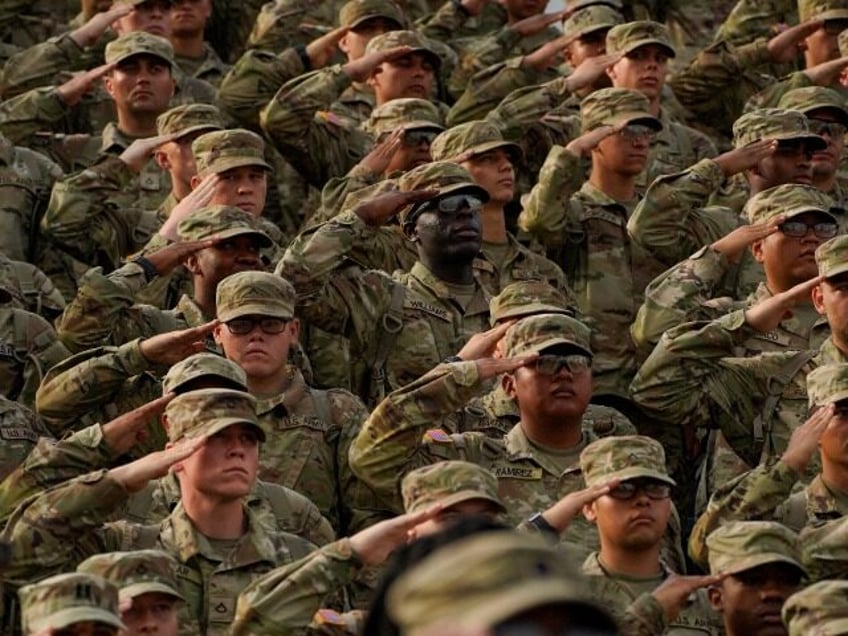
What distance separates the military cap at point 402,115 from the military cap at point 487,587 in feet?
30.8

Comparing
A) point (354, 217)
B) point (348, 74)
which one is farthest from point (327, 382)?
point (348, 74)

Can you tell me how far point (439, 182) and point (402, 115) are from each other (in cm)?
188

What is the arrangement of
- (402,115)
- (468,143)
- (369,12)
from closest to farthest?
(468,143)
(402,115)
(369,12)

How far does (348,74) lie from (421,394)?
4.27 meters

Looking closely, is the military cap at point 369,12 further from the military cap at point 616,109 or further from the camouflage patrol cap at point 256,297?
the camouflage patrol cap at point 256,297

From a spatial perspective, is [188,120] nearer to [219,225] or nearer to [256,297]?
[219,225]

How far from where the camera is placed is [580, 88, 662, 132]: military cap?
14.2 meters

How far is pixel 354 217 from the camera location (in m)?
12.5

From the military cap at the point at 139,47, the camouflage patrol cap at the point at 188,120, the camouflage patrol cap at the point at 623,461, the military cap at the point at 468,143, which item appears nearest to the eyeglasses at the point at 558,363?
the camouflage patrol cap at the point at 623,461

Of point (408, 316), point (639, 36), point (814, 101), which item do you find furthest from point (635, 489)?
point (639, 36)

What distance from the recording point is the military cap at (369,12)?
637 inches

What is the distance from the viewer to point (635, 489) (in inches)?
422

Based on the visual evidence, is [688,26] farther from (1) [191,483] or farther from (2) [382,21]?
(1) [191,483]

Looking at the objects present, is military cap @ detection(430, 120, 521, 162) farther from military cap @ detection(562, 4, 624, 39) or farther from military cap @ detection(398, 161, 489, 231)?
military cap @ detection(562, 4, 624, 39)
